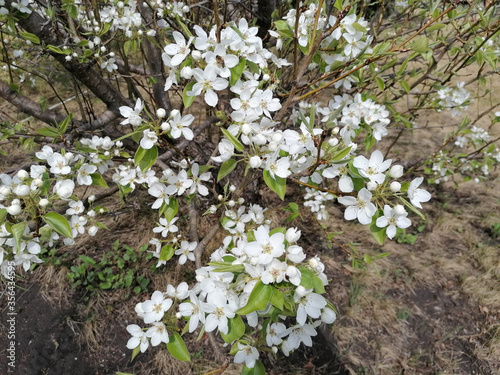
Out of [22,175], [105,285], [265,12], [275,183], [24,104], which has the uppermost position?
[265,12]

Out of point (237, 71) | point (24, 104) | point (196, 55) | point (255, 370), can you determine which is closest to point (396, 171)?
point (237, 71)

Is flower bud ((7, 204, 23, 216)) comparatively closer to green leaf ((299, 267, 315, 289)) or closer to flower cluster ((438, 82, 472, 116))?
green leaf ((299, 267, 315, 289))

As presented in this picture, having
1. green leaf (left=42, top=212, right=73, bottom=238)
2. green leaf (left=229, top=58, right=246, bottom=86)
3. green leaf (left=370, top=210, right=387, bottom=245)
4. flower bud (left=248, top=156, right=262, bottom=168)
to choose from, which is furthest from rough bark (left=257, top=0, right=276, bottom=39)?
green leaf (left=42, top=212, right=73, bottom=238)

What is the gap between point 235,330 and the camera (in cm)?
98

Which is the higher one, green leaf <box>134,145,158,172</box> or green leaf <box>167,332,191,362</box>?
green leaf <box>134,145,158,172</box>

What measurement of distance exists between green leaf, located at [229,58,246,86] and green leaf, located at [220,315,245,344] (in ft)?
2.56

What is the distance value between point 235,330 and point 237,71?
85 centimetres

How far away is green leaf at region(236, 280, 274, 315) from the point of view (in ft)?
2.69

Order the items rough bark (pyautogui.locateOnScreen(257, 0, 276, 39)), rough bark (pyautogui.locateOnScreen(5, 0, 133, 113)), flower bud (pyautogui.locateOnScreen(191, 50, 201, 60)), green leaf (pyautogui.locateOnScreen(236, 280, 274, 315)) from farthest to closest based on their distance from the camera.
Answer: rough bark (pyautogui.locateOnScreen(257, 0, 276, 39))
rough bark (pyautogui.locateOnScreen(5, 0, 133, 113))
flower bud (pyautogui.locateOnScreen(191, 50, 201, 60))
green leaf (pyautogui.locateOnScreen(236, 280, 274, 315))

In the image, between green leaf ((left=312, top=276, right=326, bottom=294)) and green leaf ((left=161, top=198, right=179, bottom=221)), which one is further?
green leaf ((left=161, top=198, right=179, bottom=221))

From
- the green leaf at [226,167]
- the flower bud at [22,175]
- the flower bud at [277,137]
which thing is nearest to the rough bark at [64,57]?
the flower bud at [22,175]

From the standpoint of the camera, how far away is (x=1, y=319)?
245 centimetres

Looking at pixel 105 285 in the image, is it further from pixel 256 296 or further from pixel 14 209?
pixel 256 296

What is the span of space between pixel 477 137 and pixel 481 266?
4.14 ft
